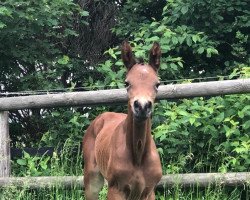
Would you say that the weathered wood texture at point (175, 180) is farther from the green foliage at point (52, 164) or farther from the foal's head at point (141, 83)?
the foal's head at point (141, 83)

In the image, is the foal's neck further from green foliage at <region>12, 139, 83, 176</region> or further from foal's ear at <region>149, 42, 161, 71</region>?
green foliage at <region>12, 139, 83, 176</region>

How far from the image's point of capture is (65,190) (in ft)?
21.0

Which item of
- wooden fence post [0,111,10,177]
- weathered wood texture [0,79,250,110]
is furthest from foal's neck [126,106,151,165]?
wooden fence post [0,111,10,177]

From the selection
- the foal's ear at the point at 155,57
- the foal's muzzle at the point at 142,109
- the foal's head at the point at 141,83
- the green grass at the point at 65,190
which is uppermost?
the foal's ear at the point at 155,57

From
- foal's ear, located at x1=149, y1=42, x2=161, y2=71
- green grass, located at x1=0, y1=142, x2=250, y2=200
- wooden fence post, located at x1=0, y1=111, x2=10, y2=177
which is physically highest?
foal's ear, located at x1=149, y1=42, x2=161, y2=71

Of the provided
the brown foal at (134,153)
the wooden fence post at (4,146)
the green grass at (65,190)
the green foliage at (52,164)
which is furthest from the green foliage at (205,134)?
the wooden fence post at (4,146)

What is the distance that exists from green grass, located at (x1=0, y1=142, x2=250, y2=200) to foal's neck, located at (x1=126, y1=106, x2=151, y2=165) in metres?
1.33

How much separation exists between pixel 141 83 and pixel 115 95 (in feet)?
5.69

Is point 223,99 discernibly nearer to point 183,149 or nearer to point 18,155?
point 183,149

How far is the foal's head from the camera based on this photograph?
167 inches

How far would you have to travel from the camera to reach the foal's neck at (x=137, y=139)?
485cm

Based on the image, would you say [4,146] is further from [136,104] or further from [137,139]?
[136,104]

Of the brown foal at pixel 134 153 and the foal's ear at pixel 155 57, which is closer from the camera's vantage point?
the brown foal at pixel 134 153

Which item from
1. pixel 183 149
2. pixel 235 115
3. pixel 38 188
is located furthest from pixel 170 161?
pixel 38 188
